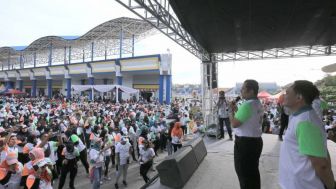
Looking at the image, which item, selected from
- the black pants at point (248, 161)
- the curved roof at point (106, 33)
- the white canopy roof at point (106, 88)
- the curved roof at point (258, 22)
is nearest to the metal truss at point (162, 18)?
the curved roof at point (258, 22)

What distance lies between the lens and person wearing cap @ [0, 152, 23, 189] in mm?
4703

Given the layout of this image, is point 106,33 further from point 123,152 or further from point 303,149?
point 303,149

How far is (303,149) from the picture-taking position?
1615 millimetres

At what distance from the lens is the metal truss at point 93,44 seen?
3509cm

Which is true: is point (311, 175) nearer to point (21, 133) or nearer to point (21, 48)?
point (21, 133)

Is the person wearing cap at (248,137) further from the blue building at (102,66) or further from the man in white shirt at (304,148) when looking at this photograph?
the blue building at (102,66)

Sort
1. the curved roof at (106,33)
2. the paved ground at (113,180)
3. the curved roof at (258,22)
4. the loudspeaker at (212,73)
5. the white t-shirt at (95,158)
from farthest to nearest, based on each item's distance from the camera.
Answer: the curved roof at (106,33), the loudspeaker at (212,73), the paved ground at (113,180), the white t-shirt at (95,158), the curved roof at (258,22)

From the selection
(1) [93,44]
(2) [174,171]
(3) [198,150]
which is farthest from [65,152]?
(1) [93,44]

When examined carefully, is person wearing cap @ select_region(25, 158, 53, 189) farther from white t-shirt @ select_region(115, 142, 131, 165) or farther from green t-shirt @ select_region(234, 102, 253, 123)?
white t-shirt @ select_region(115, 142, 131, 165)

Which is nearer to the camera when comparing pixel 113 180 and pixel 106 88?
pixel 113 180

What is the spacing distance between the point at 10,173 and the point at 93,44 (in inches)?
1614

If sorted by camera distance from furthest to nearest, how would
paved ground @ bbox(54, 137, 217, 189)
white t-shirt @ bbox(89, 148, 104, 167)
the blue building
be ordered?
the blue building → paved ground @ bbox(54, 137, 217, 189) → white t-shirt @ bbox(89, 148, 104, 167)

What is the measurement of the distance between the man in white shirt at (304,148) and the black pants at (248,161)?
84cm

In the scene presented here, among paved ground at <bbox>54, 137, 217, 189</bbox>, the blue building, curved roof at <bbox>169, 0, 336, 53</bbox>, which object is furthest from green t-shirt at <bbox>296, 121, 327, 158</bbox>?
the blue building
